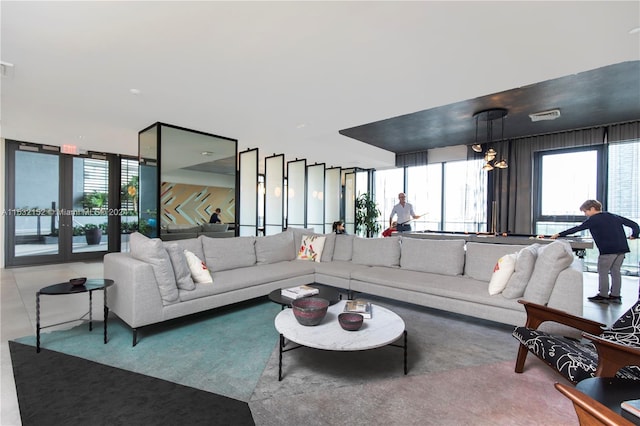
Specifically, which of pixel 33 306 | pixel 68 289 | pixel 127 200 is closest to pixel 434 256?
pixel 68 289

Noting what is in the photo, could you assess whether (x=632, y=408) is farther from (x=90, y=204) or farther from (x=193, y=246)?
(x=90, y=204)

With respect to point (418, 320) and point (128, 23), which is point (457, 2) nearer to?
Result: point (128, 23)

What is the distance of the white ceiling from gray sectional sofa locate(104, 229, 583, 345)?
1765 mm

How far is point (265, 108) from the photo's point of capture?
4.20 m

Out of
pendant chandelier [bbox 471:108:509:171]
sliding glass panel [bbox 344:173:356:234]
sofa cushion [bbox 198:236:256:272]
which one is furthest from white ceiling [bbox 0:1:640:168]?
sliding glass panel [bbox 344:173:356:234]

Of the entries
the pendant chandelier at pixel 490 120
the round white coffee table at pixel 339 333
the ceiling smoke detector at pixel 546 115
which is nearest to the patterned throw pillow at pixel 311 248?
the round white coffee table at pixel 339 333

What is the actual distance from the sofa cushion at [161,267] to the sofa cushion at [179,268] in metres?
0.09

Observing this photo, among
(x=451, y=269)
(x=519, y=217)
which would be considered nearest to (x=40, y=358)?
(x=451, y=269)

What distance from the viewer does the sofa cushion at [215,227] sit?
591cm

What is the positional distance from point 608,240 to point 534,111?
2.35 meters

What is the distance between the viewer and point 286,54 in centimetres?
275

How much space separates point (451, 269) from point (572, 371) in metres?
2.03

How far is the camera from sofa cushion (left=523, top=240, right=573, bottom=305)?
251 centimetres

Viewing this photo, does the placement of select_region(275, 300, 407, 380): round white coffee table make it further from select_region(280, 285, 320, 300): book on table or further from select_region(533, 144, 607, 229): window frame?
select_region(533, 144, 607, 229): window frame
